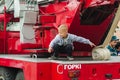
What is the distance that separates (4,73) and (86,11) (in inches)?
94.3

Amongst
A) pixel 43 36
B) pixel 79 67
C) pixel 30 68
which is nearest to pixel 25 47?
pixel 43 36

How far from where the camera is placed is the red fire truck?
7.58m

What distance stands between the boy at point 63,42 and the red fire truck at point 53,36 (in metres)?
0.18

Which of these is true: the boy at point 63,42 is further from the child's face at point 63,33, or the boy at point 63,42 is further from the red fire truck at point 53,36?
the red fire truck at point 53,36

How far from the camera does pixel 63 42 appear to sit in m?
7.88

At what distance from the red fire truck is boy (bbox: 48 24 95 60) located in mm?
183

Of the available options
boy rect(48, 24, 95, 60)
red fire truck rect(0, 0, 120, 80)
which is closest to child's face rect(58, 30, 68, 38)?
boy rect(48, 24, 95, 60)

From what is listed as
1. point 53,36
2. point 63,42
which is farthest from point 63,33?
point 53,36

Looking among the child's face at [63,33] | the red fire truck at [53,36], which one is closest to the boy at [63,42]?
the child's face at [63,33]

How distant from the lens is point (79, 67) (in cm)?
749

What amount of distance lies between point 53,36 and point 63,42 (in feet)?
1.84

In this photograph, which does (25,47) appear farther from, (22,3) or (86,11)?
(86,11)

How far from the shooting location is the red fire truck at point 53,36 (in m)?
7.58

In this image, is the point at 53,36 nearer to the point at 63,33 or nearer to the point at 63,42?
the point at 63,42
